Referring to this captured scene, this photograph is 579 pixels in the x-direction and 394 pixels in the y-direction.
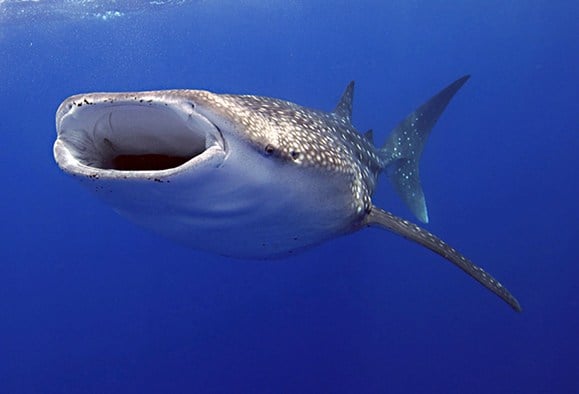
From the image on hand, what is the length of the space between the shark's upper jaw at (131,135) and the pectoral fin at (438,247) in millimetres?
1603

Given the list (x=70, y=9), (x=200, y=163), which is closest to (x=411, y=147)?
(x=200, y=163)

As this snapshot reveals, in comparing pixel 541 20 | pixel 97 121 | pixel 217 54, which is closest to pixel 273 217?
pixel 97 121

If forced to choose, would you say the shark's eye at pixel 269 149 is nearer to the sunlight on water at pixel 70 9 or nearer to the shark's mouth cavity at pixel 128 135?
the shark's mouth cavity at pixel 128 135

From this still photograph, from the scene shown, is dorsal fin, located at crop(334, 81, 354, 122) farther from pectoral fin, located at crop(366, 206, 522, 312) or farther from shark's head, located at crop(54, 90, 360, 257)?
shark's head, located at crop(54, 90, 360, 257)

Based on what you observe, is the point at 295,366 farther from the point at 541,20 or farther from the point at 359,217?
the point at 541,20

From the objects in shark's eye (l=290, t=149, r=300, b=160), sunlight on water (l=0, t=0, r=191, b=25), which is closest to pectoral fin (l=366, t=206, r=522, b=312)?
shark's eye (l=290, t=149, r=300, b=160)

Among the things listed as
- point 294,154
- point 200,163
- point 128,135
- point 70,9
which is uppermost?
point 70,9

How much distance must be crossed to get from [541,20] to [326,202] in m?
31.0

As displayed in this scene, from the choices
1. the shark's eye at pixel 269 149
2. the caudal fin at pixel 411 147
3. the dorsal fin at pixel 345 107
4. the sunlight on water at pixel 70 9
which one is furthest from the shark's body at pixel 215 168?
the sunlight on water at pixel 70 9

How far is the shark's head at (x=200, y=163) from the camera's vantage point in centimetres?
208

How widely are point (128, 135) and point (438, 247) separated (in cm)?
219

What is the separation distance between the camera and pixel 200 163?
2.03 meters

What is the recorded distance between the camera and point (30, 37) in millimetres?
22047

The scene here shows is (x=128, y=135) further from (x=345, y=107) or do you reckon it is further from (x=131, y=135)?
(x=345, y=107)
